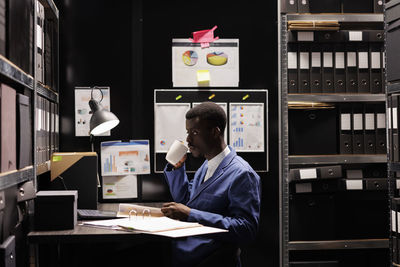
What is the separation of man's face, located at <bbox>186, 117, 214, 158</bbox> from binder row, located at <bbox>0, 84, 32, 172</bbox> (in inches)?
31.6

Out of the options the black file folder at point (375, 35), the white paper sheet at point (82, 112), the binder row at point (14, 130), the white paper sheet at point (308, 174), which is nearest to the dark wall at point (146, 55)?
the white paper sheet at point (82, 112)

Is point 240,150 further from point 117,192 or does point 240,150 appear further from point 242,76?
point 117,192

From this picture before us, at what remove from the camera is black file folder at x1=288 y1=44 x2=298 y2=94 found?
3143 millimetres

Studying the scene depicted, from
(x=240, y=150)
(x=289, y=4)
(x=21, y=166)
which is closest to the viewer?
(x=21, y=166)

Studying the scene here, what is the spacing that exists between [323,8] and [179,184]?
1581mm

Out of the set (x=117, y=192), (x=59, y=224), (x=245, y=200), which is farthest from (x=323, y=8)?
(x=59, y=224)

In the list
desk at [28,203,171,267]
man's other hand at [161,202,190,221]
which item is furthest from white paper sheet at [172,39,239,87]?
man's other hand at [161,202,190,221]

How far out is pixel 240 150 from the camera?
11.0 ft

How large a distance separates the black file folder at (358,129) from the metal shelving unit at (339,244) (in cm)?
60

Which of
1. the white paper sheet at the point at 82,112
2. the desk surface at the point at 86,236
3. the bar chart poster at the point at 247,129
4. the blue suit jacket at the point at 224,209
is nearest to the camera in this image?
the desk surface at the point at 86,236

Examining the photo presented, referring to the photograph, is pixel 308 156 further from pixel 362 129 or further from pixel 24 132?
pixel 24 132

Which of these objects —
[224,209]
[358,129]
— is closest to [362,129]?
[358,129]

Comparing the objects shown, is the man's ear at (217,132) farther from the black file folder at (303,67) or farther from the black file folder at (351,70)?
the black file folder at (351,70)

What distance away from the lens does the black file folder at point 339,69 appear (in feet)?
10.4
